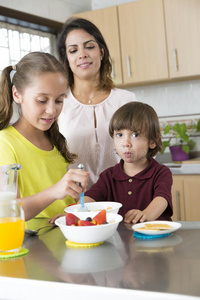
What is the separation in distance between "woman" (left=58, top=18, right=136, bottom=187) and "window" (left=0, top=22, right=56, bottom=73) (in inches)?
68.0

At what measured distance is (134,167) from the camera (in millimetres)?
1800

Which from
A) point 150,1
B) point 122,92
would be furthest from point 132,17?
point 122,92

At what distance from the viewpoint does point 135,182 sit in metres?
1.73

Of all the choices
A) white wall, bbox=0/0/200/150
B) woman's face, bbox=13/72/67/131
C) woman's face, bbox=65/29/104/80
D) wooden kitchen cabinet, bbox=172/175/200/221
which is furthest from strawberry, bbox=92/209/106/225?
white wall, bbox=0/0/200/150

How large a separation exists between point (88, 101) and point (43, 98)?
28.6 inches

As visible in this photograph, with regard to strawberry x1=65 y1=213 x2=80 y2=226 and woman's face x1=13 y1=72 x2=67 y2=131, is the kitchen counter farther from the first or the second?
woman's face x1=13 y1=72 x2=67 y2=131

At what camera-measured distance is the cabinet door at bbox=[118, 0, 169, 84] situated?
3916 mm

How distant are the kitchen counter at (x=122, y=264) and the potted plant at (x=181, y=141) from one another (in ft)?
8.82

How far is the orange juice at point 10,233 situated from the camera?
102 centimetres

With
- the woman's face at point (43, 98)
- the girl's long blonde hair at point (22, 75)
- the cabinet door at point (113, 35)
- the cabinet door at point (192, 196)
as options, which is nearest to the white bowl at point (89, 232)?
the woman's face at point (43, 98)

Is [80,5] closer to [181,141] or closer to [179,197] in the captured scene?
[181,141]

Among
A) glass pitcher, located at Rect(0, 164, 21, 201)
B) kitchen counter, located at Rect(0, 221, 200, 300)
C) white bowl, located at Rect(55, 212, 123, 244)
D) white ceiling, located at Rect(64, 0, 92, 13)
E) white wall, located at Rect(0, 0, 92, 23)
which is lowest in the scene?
kitchen counter, located at Rect(0, 221, 200, 300)

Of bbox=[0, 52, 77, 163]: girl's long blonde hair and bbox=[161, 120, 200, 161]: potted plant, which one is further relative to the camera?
bbox=[161, 120, 200, 161]: potted plant

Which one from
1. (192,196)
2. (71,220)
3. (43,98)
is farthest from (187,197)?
(71,220)
